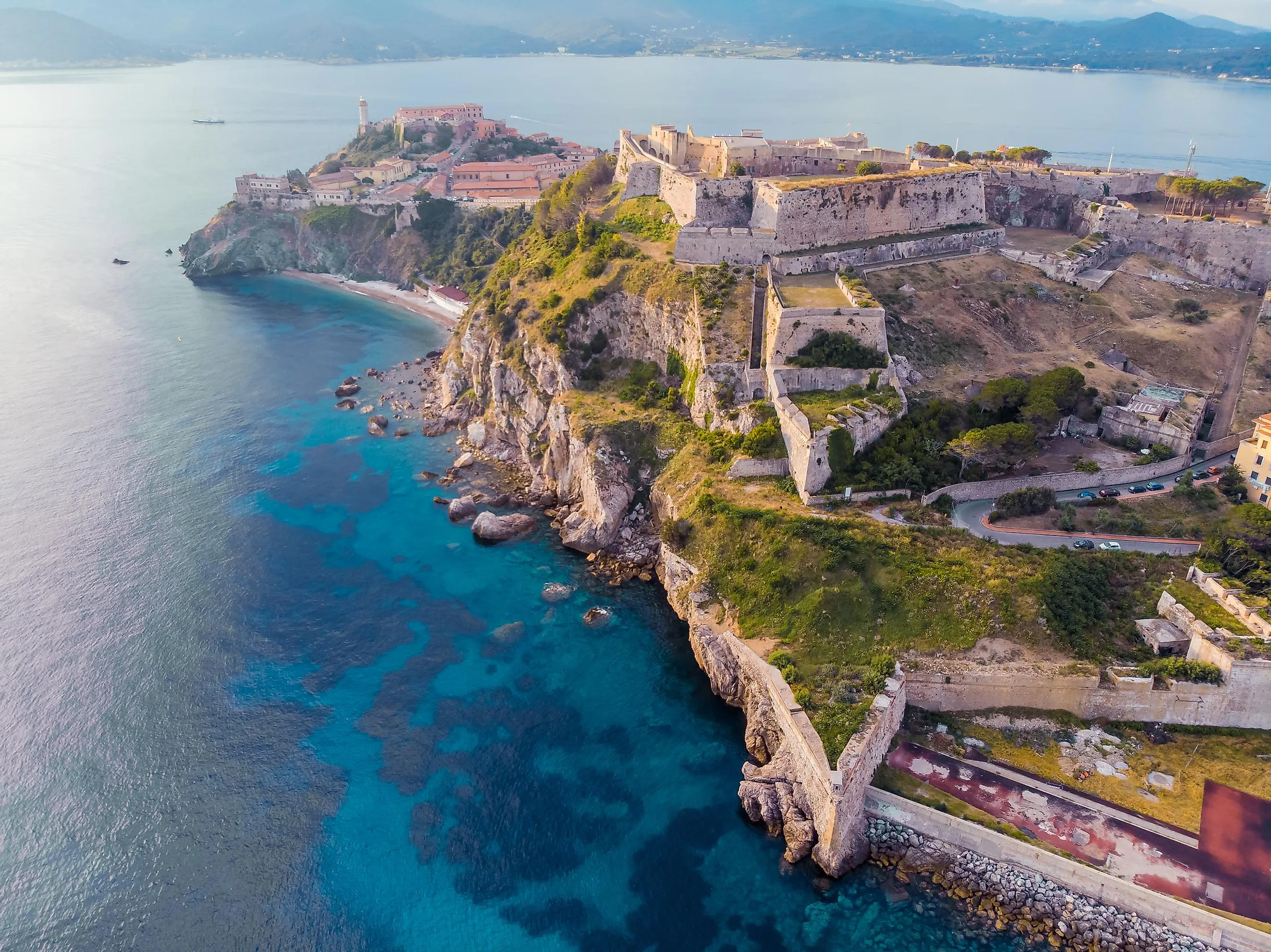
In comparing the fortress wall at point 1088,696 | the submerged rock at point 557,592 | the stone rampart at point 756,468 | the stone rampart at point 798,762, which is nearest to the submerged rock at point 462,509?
the submerged rock at point 557,592

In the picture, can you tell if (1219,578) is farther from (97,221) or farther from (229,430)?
(97,221)

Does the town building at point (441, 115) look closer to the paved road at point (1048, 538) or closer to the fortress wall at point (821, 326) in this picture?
the fortress wall at point (821, 326)

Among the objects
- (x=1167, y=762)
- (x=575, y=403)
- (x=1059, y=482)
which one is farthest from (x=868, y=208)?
(x=1167, y=762)

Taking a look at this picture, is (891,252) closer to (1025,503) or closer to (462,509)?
(1025,503)

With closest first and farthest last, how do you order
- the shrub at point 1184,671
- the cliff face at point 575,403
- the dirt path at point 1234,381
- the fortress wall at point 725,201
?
the shrub at point 1184,671 < the dirt path at point 1234,381 < the cliff face at point 575,403 < the fortress wall at point 725,201

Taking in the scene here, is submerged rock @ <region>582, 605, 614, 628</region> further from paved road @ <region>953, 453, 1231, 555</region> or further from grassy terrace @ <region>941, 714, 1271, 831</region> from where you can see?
paved road @ <region>953, 453, 1231, 555</region>

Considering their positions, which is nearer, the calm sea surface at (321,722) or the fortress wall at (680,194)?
the calm sea surface at (321,722)
